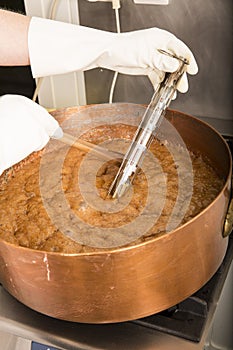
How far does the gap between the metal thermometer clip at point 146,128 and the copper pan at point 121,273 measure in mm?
176

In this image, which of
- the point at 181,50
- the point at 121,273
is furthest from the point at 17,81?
the point at 121,273

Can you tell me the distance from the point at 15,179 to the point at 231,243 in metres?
0.50

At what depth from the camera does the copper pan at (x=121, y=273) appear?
72 cm

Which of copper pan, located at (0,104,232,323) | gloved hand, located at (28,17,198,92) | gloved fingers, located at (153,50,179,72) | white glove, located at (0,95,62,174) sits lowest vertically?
copper pan, located at (0,104,232,323)

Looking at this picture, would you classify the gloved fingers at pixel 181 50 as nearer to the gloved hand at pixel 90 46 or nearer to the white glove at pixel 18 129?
the gloved hand at pixel 90 46

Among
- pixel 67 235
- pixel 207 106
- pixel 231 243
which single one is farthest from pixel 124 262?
pixel 207 106

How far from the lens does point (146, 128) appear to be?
36.7 inches

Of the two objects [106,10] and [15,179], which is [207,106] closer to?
[106,10]

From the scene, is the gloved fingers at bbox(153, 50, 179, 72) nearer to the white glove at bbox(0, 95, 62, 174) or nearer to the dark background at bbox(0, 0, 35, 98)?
the white glove at bbox(0, 95, 62, 174)

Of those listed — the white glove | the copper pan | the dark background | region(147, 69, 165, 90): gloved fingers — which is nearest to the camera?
the copper pan

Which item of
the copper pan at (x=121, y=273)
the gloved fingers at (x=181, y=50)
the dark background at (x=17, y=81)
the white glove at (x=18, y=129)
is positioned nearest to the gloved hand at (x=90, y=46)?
the gloved fingers at (x=181, y=50)

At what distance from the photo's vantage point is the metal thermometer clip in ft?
2.97

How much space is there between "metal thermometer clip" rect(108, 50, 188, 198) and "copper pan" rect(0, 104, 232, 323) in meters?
0.18

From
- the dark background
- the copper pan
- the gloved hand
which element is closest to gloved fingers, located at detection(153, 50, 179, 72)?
the gloved hand
